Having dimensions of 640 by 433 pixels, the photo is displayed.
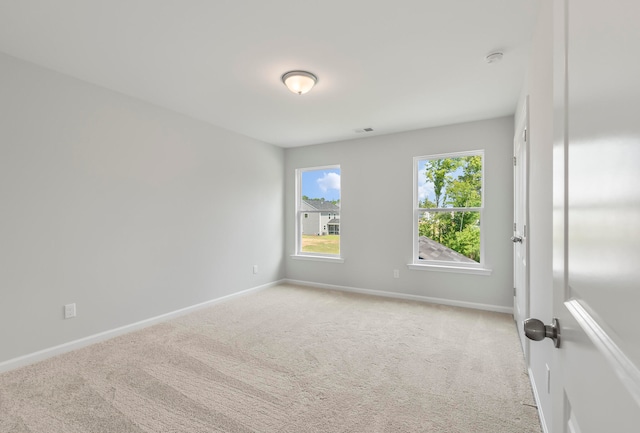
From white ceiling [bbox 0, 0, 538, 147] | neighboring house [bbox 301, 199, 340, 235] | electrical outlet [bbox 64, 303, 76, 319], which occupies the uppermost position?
white ceiling [bbox 0, 0, 538, 147]

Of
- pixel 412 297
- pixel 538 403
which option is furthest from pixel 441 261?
pixel 538 403

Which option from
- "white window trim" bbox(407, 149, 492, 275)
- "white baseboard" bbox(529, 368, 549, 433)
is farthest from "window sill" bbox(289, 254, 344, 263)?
"white baseboard" bbox(529, 368, 549, 433)

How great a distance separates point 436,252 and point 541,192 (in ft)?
9.12

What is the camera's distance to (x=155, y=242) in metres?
3.56

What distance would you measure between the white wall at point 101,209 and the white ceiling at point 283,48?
310mm

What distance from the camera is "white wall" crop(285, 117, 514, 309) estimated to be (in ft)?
13.0

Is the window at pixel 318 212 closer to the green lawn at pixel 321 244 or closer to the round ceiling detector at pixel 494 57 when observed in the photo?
the green lawn at pixel 321 244

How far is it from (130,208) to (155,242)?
0.48m

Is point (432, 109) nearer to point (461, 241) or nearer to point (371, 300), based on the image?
point (461, 241)

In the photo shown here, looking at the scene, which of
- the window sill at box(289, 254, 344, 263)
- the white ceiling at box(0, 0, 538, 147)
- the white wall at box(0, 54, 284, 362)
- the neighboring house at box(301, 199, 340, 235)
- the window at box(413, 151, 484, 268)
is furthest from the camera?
the neighboring house at box(301, 199, 340, 235)

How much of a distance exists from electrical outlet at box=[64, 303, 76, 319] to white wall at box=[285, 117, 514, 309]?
329cm

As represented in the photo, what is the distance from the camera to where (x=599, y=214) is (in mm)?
465

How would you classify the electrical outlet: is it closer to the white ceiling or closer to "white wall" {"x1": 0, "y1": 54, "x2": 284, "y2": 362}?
"white wall" {"x1": 0, "y1": 54, "x2": 284, "y2": 362}

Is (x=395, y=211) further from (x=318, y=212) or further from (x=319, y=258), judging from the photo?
(x=319, y=258)
